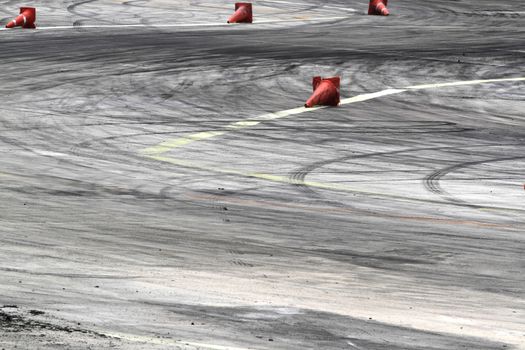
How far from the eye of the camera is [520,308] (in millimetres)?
9250

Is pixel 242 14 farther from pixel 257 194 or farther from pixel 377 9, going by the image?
pixel 257 194

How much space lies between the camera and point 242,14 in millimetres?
32562

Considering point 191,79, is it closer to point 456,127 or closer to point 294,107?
point 294,107

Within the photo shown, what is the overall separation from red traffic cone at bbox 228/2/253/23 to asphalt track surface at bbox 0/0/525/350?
12.0ft

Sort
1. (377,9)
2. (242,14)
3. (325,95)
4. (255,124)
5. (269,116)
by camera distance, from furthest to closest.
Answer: (377,9)
(242,14)
(325,95)
(269,116)
(255,124)

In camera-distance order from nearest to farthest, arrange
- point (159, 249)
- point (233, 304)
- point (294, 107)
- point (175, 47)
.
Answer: point (233, 304), point (159, 249), point (294, 107), point (175, 47)

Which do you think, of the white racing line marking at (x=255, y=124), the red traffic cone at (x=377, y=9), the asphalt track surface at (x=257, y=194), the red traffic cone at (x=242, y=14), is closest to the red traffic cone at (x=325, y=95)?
the white racing line marking at (x=255, y=124)

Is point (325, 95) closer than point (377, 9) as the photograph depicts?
Yes

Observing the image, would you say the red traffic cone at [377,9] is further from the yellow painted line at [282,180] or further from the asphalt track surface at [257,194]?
the yellow painted line at [282,180]

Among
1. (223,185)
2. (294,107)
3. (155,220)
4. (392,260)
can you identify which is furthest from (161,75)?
(392,260)

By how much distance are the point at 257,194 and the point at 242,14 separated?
19.4 metres

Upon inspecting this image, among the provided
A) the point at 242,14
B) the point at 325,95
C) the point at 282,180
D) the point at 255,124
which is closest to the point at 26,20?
the point at 242,14

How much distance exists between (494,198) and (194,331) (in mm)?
6493

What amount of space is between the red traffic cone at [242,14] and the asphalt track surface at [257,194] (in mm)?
3670
